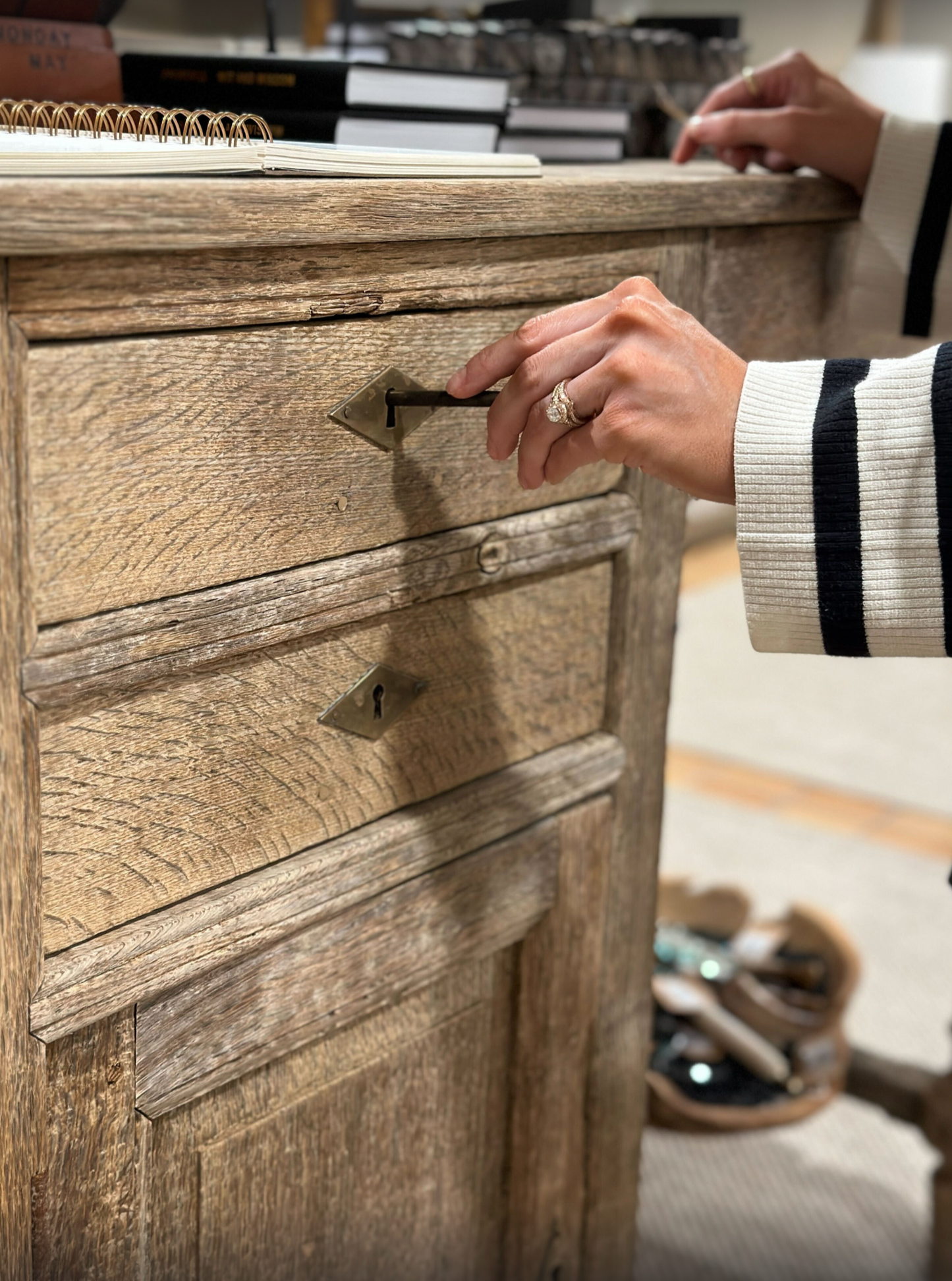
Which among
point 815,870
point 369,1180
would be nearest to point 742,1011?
point 815,870

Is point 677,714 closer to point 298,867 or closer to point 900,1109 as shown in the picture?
point 900,1109

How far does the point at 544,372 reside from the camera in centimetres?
60

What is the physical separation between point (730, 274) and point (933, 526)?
30 centimetres

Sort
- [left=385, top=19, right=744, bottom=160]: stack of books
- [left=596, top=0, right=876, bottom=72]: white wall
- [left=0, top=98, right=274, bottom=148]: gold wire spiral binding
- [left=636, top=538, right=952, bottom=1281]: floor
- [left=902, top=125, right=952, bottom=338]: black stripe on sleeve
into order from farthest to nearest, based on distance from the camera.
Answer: [left=596, top=0, right=876, bottom=72]: white wall < [left=636, top=538, right=952, bottom=1281]: floor < [left=385, top=19, right=744, bottom=160]: stack of books < [left=902, top=125, right=952, bottom=338]: black stripe on sleeve < [left=0, top=98, right=274, bottom=148]: gold wire spiral binding

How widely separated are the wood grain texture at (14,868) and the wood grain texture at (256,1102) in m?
0.07

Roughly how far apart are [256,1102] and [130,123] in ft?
1.43

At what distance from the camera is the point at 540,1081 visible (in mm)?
809

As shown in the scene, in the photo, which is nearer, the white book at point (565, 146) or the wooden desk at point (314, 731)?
the wooden desk at point (314, 731)

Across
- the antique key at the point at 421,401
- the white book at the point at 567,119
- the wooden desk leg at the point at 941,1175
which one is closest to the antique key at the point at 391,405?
the antique key at the point at 421,401

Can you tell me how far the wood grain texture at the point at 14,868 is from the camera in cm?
47

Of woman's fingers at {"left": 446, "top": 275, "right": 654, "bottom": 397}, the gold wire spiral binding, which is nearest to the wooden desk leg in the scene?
woman's fingers at {"left": 446, "top": 275, "right": 654, "bottom": 397}

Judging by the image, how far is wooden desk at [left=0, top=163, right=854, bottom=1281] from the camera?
1.63 ft

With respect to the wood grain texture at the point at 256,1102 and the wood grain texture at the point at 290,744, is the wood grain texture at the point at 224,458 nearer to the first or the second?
the wood grain texture at the point at 290,744

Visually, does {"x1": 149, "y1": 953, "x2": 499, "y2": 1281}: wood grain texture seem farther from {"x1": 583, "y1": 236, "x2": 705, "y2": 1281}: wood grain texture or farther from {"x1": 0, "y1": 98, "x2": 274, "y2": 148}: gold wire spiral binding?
{"x1": 0, "y1": 98, "x2": 274, "y2": 148}: gold wire spiral binding
